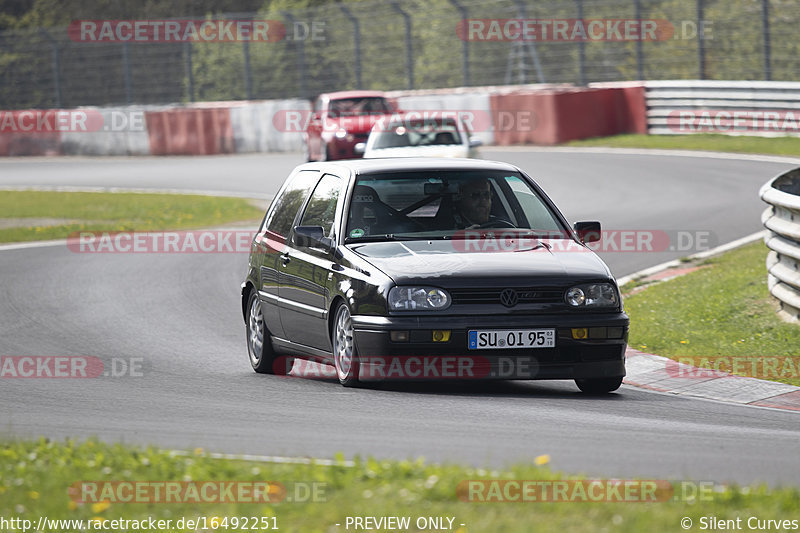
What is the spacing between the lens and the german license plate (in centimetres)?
856

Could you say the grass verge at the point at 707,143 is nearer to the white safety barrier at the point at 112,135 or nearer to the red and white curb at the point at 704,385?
the white safety barrier at the point at 112,135

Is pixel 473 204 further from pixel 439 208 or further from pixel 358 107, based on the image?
pixel 358 107

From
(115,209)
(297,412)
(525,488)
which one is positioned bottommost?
(115,209)

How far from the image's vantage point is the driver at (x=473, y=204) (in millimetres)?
9672

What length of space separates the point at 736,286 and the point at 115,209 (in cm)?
1529

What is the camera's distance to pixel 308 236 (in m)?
9.61

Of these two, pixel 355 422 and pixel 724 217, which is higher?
pixel 355 422

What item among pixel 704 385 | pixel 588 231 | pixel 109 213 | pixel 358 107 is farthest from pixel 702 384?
pixel 358 107

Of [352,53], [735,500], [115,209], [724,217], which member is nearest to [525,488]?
[735,500]

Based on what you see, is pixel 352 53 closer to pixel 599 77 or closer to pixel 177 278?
pixel 599 77

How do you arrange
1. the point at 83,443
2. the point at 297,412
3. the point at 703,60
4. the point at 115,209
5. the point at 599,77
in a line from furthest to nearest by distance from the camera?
the point at 599,77 < the point at 703,60 < the point at 115,209 < the point at 297,412 < the point at 83,443

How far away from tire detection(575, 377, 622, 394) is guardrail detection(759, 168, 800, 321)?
8.62 ft

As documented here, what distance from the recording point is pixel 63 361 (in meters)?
11.1

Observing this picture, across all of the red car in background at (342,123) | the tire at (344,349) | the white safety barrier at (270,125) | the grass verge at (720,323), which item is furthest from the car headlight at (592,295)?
the white safety barrier at (270,125)
